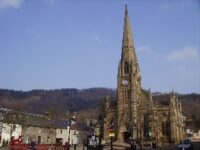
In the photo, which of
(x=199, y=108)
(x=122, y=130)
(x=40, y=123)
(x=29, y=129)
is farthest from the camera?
(x=199, y=108)

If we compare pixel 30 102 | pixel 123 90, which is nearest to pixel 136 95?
pixel 123 90

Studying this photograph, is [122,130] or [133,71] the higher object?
[133,71]

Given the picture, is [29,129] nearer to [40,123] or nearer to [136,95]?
[40,123]

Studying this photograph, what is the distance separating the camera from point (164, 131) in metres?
81.8

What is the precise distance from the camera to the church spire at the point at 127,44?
87438 millimetres

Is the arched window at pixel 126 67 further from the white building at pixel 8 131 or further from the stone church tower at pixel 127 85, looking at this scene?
the white building at pixel 8 131

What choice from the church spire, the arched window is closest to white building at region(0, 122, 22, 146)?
the arched window

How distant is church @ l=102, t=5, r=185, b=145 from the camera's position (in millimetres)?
78750

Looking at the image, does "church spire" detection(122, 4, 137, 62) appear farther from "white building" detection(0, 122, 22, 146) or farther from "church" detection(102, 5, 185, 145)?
"white building" detection(0, 122, 22, 146)

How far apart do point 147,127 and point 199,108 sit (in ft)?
283

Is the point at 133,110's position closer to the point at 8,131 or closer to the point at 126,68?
the point at 126,68

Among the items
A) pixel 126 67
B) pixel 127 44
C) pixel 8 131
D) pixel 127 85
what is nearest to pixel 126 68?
pixel 126 67

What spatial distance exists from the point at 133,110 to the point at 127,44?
19.8 meters

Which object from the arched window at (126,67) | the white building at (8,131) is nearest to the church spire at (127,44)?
the arched window at (126,67)
